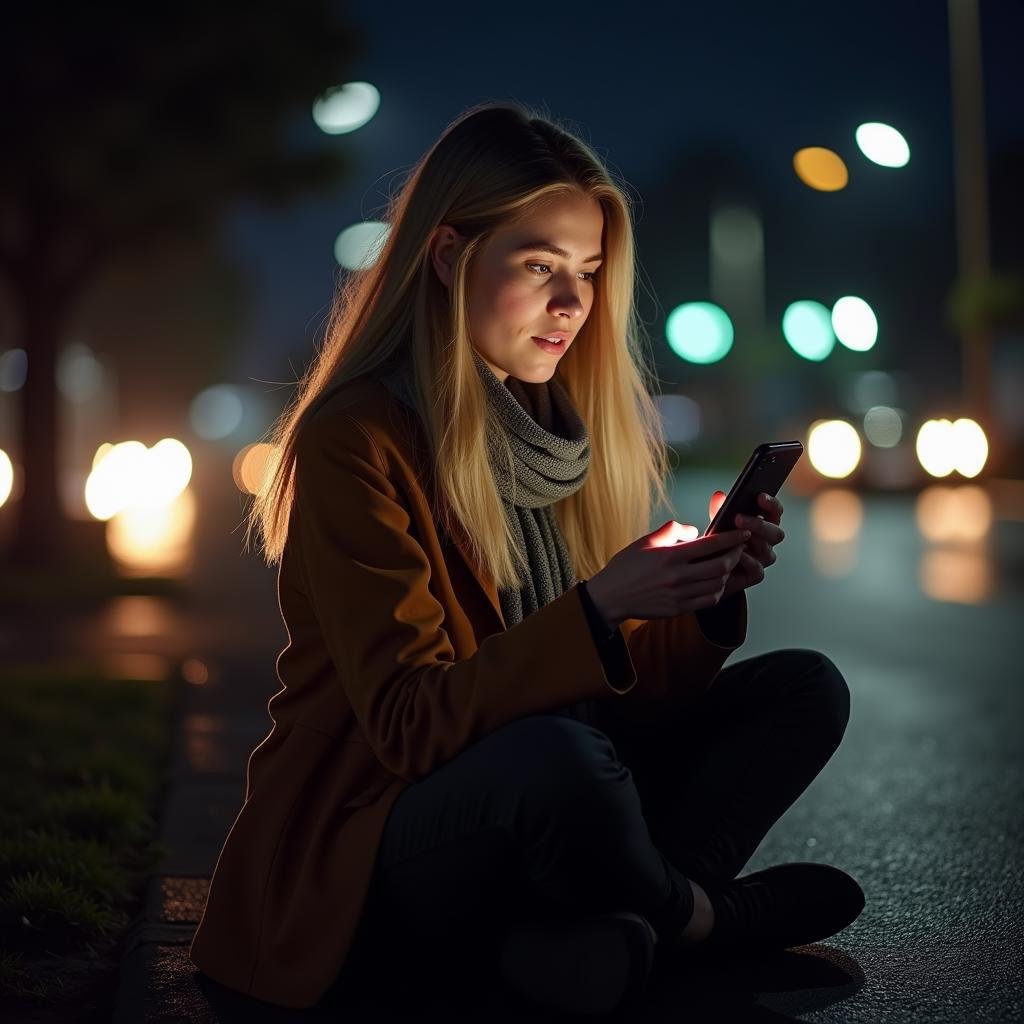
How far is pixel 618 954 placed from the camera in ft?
7.79

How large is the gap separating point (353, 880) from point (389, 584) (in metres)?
0.51

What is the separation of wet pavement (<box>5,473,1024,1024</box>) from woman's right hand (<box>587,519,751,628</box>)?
0.76 metres

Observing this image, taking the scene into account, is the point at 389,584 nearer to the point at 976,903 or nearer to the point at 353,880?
the point at 353,880

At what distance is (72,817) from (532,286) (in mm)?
2073

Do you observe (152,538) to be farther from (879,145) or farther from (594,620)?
(594,620)

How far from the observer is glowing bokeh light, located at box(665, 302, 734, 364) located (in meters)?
6.04

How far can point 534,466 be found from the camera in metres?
2.92

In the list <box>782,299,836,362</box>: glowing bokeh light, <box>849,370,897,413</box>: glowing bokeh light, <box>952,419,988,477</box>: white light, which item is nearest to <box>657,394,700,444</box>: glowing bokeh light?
<box>849,370,897,413</box>: glowing bokeh light

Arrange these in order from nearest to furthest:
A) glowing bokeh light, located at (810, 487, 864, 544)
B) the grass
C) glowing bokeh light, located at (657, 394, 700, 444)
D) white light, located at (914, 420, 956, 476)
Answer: the grass → glowing bokeh light, located at (810, 487, 864, 544) → white light, located at (914, 420, 956, 476) → glowing bokeh light, located at (657, 394, 700, 444)

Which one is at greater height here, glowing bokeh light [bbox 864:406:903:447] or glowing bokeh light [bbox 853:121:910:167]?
glowing bokeh light [bbox 853:121:910:167]

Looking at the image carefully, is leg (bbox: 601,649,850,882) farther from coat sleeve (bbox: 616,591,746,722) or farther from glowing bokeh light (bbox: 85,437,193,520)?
glowing bokeh light (bbox: 85,437,193,520)

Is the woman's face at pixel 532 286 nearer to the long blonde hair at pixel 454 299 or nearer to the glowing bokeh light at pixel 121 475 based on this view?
the long blonde hair at pixel 454 299

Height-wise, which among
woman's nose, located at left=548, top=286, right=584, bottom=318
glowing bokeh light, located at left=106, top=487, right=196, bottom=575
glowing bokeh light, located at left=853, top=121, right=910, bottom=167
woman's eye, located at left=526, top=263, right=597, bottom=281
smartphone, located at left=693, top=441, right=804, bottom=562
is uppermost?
glowing bokeh light, located at left=853, top=121, right=910, bottom=167

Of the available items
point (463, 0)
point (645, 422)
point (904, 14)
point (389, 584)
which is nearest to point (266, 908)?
point (389, 584)
